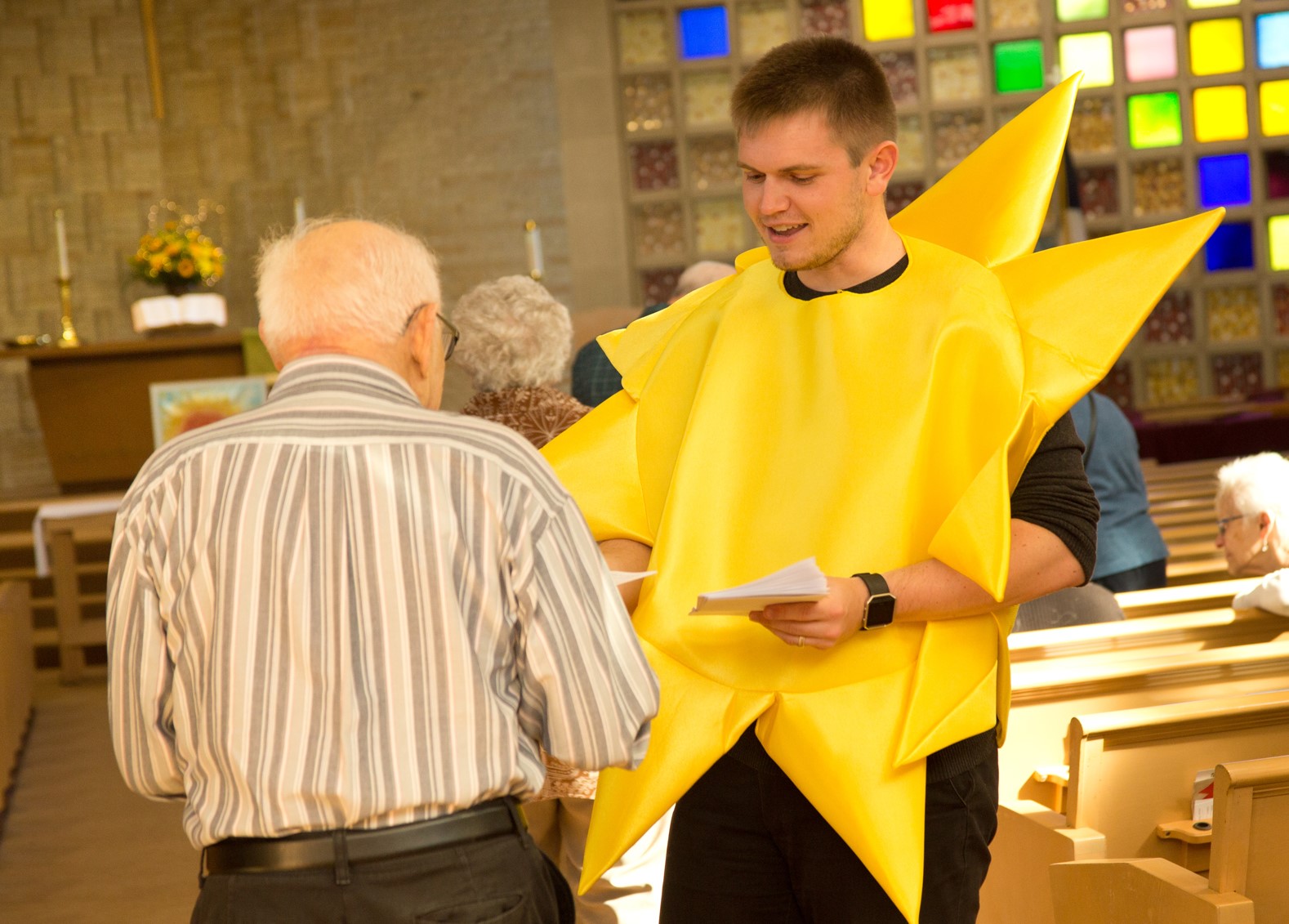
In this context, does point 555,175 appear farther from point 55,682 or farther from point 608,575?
point 608,575

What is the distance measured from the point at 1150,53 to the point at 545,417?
24.5 feet

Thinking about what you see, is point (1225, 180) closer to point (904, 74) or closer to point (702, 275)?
point (904, 74)

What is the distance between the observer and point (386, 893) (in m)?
1.27

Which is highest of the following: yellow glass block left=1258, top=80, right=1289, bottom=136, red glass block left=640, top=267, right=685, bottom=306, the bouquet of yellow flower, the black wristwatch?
yellow glass block left=1258, top=80, right=1289, bottom=136

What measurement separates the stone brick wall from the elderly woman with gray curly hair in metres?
6.33

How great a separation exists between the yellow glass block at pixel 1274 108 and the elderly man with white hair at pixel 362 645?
28.4 feet

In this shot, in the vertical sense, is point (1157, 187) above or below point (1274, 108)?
below

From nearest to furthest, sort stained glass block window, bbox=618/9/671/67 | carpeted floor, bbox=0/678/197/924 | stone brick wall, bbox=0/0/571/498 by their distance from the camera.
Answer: carpeted floor, bbox=0/678/197/924 < stained glass block window, bbox=618/9/671/67 < stone brick wall, bbox=0/0/571/498

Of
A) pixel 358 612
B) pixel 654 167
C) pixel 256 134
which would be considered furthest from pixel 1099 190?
pixel 358 612

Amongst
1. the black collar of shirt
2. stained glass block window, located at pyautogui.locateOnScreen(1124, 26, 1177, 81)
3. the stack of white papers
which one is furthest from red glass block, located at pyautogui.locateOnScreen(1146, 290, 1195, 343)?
the stack of white papers

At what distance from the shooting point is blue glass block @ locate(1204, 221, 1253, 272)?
344 inches

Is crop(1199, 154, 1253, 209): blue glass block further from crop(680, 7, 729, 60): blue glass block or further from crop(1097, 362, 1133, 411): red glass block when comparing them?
crop(680, 7, 729, 60): blue glass block

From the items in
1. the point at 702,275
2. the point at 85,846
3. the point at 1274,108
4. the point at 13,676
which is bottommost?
the point at 85,846

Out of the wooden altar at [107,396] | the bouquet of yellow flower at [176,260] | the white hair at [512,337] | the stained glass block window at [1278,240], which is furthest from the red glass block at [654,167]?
the white hair at [512,337]
